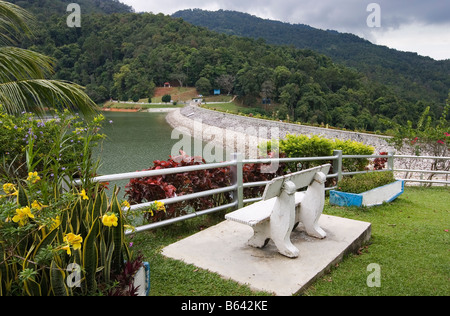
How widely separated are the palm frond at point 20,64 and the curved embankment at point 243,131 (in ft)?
55.9

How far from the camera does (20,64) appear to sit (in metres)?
3.90

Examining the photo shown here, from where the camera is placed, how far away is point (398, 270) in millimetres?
2705

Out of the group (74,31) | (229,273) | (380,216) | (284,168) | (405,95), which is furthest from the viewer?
(74,31)

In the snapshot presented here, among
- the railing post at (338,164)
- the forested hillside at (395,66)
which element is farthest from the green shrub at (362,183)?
the forested hillside at (395,66)

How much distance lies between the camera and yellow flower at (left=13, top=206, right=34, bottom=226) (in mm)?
1538

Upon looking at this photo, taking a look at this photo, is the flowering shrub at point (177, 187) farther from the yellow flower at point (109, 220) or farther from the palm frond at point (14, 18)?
the palm frond at point (14, 18)

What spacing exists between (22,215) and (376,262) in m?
2.75

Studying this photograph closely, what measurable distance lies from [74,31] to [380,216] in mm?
A: 96474

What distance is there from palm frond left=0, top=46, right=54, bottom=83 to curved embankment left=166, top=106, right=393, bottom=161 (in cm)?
1705

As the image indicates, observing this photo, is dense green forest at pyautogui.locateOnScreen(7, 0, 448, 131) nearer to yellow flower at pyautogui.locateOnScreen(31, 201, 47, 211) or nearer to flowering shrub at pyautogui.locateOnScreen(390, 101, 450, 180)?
flowering shrub at pyautogui.locateOnScreen(390, 101, 450, 180)

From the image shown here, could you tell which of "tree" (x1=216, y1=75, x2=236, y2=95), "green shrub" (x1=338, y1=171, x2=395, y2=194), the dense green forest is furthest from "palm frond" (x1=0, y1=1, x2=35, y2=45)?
"tree" (x1=216, y1=75, x2=236, y2=95)

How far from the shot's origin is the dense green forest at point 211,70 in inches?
2055
